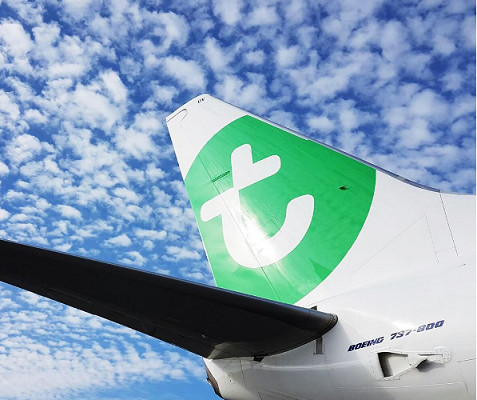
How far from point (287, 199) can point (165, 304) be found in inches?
131

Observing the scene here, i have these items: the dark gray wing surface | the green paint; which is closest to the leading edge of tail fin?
the green paint

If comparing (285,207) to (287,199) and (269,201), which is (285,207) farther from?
(269,201)

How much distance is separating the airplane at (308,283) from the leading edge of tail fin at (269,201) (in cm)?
2

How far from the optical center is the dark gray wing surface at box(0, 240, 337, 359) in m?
3.72

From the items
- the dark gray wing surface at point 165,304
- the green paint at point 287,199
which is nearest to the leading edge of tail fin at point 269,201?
the green paint at point 287,199

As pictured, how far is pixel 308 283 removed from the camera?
627 cm

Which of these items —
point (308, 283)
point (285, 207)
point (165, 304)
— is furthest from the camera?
point (285, 207)

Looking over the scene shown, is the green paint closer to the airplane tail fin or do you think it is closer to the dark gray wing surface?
the airplane tail fin

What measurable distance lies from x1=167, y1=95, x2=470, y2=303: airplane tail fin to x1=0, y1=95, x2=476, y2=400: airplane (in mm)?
19

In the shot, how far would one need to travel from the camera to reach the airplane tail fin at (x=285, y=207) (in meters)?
5.85

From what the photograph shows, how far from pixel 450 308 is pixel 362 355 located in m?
0.91

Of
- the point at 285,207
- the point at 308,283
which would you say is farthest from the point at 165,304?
the point at 285,207

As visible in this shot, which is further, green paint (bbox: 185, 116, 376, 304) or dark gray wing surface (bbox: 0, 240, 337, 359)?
green paint (bbox: 185, 116, 376, 304)

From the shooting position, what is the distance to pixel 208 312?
14.1ft
